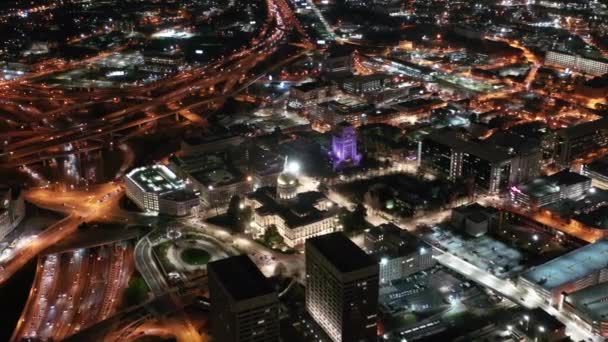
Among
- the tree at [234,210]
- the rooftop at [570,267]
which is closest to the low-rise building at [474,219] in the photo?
the rooftop at [570,267]

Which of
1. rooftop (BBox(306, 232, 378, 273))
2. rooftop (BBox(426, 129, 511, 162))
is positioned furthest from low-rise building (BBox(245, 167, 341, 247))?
rooftop (BBox(426, 129, 511, 162))

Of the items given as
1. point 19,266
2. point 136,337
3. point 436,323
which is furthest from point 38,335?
→ point 436,323

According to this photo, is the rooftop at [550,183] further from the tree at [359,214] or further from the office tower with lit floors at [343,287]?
the office tower with lit floors at [343,287]

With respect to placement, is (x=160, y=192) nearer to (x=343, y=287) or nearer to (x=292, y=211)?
(x=292, y=211)

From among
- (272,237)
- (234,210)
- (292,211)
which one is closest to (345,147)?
(292,211)

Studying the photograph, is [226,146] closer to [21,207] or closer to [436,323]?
[21,207]

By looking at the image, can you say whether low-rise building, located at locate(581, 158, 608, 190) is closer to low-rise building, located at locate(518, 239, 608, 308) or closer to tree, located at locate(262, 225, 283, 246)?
low-rise building, located at locate(518, 239, 608, 308)
